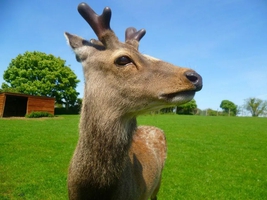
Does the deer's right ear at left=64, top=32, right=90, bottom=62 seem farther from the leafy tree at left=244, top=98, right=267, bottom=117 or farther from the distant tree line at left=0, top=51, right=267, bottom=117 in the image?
the leafy tree at left=244, top=98, right=267, bottom=117

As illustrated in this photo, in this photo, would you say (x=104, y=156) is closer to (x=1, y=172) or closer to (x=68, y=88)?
(x=1, y=172)

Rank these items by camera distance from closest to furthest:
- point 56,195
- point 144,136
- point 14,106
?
point 144,136
point 56,195
point 14,106

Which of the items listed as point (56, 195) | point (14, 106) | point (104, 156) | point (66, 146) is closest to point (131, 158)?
point (104, 156)

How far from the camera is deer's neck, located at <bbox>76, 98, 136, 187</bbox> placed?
11.1 ft

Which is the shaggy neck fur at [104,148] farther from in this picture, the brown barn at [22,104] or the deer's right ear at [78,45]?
the brown barn at [22,104]

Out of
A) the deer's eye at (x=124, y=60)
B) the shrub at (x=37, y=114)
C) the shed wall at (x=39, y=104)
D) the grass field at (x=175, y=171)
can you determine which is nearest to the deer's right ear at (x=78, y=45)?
the deer's eye at (x=124, y=60)

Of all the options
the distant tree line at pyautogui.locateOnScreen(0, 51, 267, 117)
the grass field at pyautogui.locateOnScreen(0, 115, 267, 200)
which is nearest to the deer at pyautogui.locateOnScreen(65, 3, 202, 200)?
the grass field at pyautogui.locateOnScreen(0, 115, 267, 200)

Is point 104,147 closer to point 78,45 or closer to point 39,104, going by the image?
point 78,45

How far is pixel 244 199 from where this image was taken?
28.1 ft

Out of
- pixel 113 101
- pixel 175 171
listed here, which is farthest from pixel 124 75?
pixel 175 171

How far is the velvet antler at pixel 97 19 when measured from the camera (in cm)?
382

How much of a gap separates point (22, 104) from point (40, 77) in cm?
1434

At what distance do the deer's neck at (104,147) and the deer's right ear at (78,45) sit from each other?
942 millimetres

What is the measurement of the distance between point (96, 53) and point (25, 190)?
6164 mm
